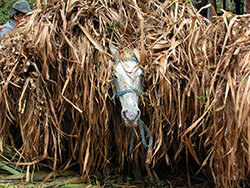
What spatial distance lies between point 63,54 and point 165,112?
2.67 feet

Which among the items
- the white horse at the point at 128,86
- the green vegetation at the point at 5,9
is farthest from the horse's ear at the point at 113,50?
the green vegetation at the point at 5,9

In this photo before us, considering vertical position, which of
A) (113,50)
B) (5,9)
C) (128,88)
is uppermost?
(5,9)

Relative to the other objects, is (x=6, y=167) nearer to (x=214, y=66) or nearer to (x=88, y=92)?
(x=88, y=92)

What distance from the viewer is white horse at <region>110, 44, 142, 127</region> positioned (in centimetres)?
223

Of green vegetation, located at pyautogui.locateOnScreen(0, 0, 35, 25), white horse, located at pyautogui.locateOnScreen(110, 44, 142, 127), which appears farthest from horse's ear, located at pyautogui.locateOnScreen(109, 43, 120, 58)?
green vegetation, located at pyautogui.locateOnScreen(0, 0, 35, 25)

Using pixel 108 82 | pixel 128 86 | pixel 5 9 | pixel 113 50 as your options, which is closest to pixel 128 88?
pixel 128 86

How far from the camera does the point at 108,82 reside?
2473 mm

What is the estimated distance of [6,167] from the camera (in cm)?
261

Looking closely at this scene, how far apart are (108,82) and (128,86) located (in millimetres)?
174

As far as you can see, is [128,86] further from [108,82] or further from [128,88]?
[108,82]

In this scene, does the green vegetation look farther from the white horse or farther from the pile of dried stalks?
the white horse

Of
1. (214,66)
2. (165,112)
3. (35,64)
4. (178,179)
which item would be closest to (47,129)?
(35,64)

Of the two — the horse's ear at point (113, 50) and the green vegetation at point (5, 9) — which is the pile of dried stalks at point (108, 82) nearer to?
the horse's ear at point (113, 50)

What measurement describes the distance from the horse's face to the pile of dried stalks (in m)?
0.07
